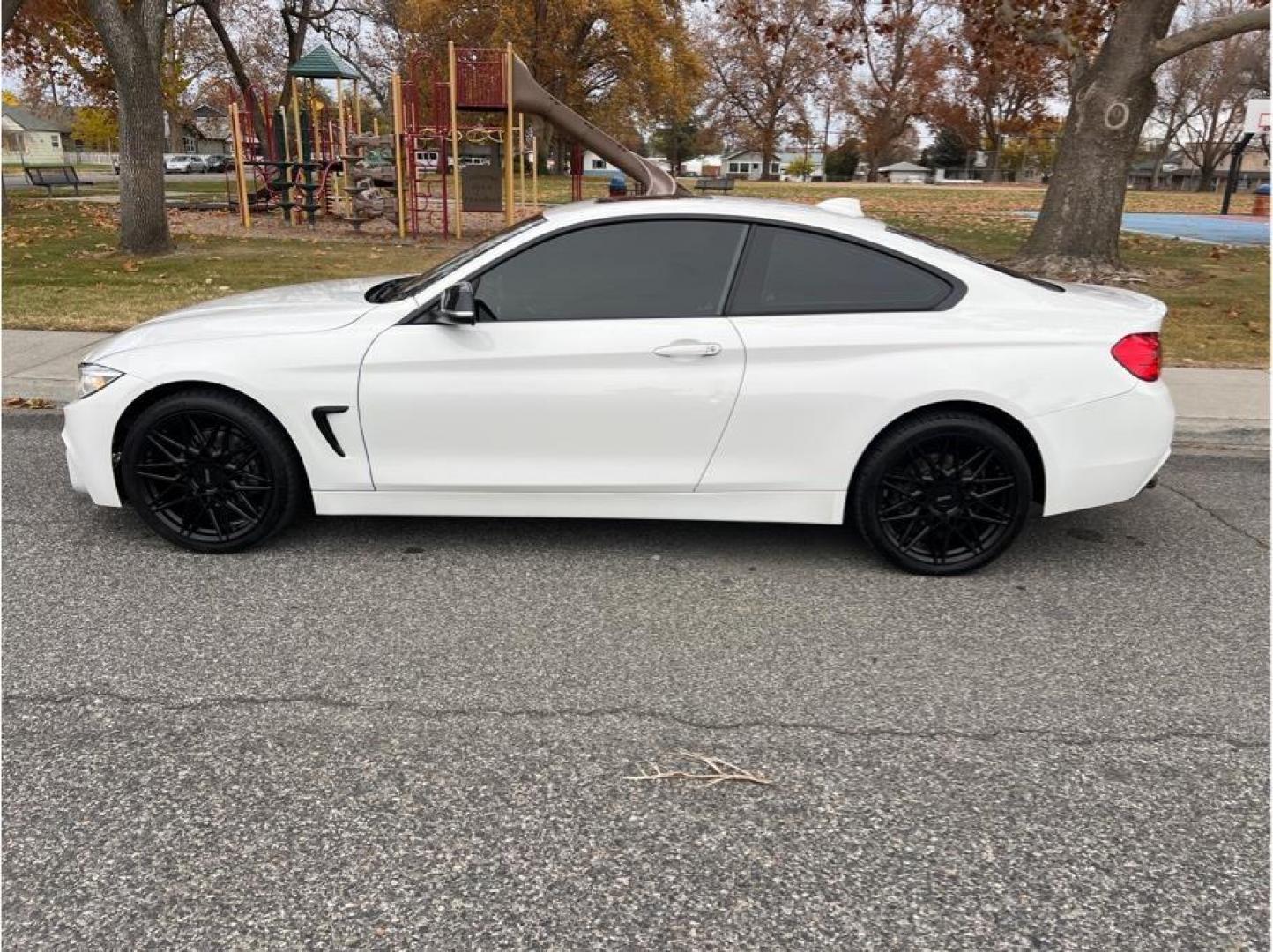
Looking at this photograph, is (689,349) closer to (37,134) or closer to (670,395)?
(670,395)

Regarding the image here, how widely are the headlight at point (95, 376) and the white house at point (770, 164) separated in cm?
7615

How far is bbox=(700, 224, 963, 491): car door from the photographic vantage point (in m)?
4.02

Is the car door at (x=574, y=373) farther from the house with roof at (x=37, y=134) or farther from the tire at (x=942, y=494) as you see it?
the house with roof at (x=37, y=134)

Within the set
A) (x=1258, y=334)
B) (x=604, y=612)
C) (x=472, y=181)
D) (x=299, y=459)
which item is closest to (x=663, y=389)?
(x=604, y=612)

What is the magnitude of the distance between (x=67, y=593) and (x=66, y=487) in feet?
4.99

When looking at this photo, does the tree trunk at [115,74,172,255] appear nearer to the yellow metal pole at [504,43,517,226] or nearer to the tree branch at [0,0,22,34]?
the tree branch at [0,0,22,34]

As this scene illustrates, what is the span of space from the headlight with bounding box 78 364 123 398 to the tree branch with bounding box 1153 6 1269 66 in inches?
424

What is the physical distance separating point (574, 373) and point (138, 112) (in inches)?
433

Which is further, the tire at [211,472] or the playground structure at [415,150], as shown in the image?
the playground structure at [415,150]

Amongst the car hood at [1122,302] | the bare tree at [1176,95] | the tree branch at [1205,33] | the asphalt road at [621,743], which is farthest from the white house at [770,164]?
the asphalt road at [621,743]

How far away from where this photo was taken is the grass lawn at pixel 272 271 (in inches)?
351

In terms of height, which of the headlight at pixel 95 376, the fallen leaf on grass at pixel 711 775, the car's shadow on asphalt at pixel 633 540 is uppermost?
the headlight at pixel 95 376

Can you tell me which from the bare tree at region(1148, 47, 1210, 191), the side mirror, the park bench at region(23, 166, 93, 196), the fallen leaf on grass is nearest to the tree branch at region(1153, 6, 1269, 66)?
the side mirror

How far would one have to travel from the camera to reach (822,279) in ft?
13.6
